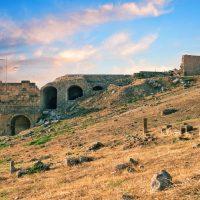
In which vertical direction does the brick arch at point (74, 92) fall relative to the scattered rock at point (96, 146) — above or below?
above

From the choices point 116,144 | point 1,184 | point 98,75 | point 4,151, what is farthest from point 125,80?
point 1,184

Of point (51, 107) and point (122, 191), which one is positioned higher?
point (51, 107)

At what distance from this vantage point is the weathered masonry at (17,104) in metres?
47.0

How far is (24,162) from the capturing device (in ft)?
87.4

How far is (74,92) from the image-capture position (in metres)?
51.3

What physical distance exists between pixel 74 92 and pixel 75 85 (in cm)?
270

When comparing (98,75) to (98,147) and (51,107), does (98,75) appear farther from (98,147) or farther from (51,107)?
(98,147)

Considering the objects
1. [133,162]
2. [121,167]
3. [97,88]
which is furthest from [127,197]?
[97,88]

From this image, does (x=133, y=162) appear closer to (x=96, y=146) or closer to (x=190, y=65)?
(x=96, y=146)

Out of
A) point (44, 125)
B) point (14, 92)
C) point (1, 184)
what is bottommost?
Result: point (1, 184)

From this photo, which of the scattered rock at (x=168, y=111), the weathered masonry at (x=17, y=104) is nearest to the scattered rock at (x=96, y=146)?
the scattered rock at (x=168, y=111)

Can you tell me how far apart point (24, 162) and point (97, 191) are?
12441mm

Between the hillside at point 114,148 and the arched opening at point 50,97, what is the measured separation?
565cm

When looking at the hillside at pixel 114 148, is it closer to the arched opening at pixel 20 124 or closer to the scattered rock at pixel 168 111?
the scattered rock at pixel 168 111
